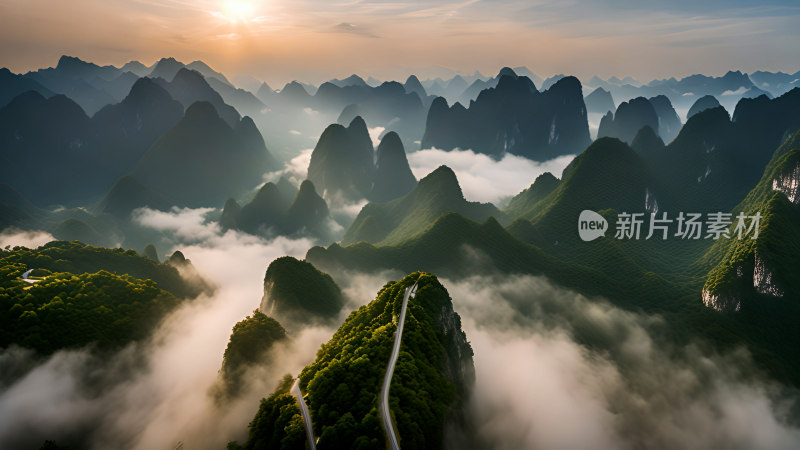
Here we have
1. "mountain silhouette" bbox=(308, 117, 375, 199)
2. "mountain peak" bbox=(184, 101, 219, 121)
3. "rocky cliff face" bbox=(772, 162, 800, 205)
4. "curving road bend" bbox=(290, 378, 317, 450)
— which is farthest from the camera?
"mountain peak" bbox=(184, 101, 219, 121)

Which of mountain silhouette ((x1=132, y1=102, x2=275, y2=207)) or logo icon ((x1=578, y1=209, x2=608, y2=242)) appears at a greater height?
mountain silhouette ((x1=132, y1=102, x2=275, y2=207))

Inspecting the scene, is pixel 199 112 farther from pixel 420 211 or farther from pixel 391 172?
pixel 420 211

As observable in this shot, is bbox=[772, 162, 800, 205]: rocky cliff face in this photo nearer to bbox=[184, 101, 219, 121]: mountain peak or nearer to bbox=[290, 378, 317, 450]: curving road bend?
bbox=[290, 378, 317, 450]: curving road bend

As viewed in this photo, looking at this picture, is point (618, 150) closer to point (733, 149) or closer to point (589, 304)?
point (733, 149)

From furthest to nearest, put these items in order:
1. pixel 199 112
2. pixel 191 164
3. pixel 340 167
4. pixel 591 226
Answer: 1. pixel 199 112
2. pixel 191 164
3. pixel 340 167
4. pixel 591 226

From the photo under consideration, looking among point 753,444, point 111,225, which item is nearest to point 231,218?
point 111,225

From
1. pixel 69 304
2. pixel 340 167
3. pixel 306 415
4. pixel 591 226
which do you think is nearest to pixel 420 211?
pixel 591 226

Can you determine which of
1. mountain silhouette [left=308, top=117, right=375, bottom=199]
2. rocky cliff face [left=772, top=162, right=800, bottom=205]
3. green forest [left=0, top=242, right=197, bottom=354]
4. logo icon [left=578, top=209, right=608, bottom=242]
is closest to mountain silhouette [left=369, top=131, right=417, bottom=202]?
mountain silhouette [left=308, top=117, right=375, bottom=199]

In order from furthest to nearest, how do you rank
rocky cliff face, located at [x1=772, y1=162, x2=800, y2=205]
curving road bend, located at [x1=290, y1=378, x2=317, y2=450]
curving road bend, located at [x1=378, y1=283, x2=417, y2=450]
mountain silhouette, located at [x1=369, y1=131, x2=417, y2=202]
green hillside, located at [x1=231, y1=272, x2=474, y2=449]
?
1. mountain silhouette, located at [x1=369, y1=131, x2=417, y2=202]
2. rocky cliff face, located at [x1=772, y1=162, x2=800, y2=205]
3. green hillside, located at [x1=231, y1=272, x2=474, y2=449]
4. curving road bend, located at [x1=290, y1=378, x2=317, y2=450]
5. curving road bend, located at [x1=378, y1=283, x2=417, y2=450]

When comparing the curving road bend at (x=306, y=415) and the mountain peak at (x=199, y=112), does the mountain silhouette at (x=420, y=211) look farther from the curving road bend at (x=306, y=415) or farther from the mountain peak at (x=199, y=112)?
the mountain peak at (x=199, y=112)
